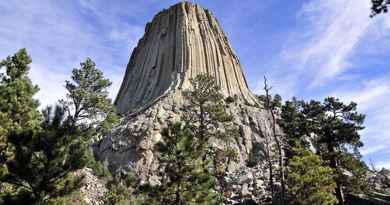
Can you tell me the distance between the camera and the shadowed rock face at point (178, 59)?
187 ft

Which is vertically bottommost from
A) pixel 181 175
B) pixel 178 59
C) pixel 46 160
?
pixel 46 160

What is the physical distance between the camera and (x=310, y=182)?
83.8 feet

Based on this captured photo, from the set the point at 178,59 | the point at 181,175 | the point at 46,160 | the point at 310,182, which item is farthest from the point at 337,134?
the point at 178,59

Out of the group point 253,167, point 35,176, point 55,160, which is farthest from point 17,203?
point 253,167

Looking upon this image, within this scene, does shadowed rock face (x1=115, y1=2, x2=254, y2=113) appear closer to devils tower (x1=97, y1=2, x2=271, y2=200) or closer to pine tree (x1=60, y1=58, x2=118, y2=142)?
devils tower (x1=97, y1=2, x2=271, y2=200)

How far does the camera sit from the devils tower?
39.7 metres

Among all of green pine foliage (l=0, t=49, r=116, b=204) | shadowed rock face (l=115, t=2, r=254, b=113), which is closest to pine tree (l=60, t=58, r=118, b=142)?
green pine foliage (l=0, t=49, r=116, b=204)

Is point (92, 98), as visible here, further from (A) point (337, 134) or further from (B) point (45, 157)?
(A) point (337, 134)

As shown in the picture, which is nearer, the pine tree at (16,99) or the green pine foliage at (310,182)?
the pine tree at (16,99)

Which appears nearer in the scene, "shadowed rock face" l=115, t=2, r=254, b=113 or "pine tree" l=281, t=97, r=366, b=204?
"pine tree" l=281, t=97, r=366, b=204

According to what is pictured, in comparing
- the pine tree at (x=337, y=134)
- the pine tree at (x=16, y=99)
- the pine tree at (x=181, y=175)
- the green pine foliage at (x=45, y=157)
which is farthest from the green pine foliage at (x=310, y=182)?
the pine tree at (x=16, y=99)

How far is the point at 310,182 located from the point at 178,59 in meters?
37.7

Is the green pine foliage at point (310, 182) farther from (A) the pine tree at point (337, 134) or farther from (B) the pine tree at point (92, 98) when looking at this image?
(B) the pine tree at point (92, 98)

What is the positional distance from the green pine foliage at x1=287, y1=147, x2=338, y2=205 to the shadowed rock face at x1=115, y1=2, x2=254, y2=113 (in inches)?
1131
